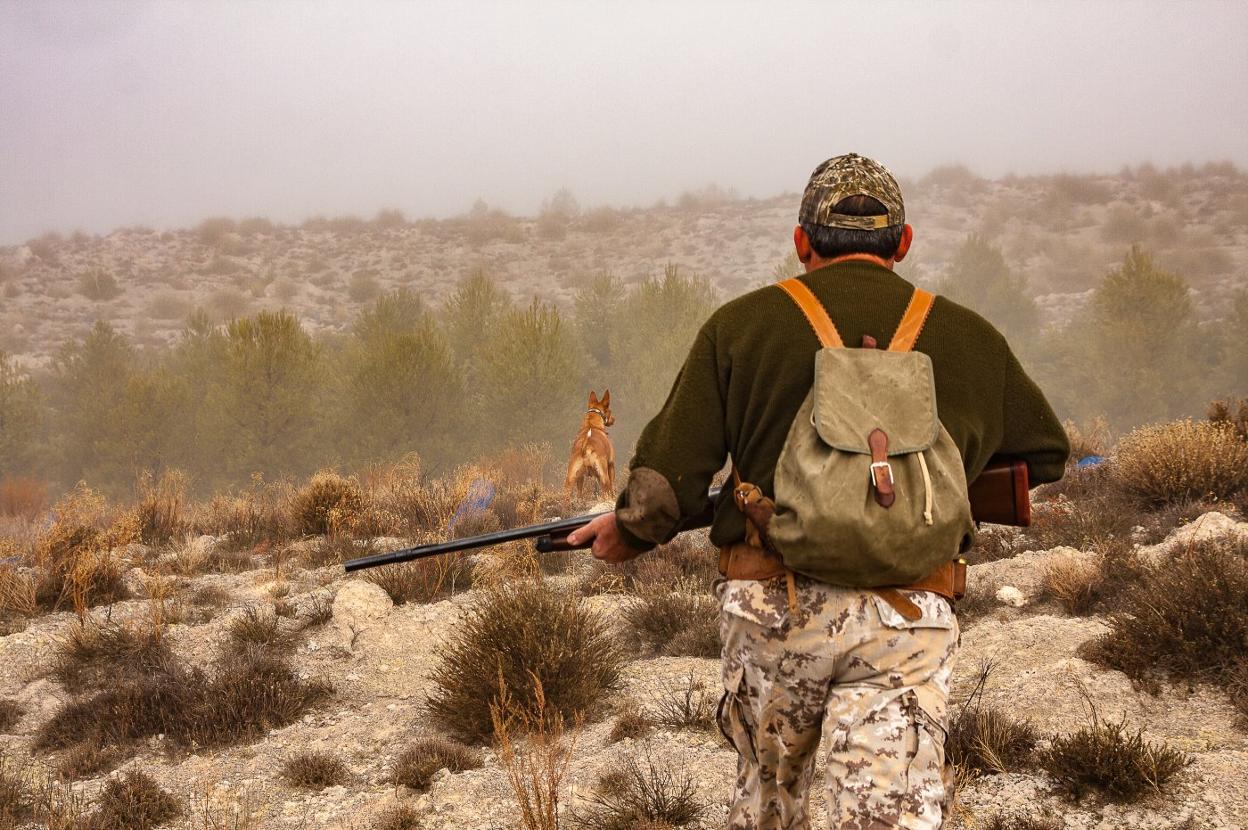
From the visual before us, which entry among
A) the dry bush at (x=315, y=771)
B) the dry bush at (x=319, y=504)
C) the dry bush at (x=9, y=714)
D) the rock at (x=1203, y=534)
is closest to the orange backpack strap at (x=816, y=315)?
→ the dry bush at (x=315, y=771)

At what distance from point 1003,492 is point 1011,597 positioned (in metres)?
5.24

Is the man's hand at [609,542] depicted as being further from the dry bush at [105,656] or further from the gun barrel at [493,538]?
the dry bush at [105,656]

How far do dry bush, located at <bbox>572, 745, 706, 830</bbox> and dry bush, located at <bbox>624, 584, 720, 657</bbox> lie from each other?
2.09 m

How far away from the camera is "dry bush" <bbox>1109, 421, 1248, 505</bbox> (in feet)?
28.2

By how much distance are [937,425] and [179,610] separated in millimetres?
7422

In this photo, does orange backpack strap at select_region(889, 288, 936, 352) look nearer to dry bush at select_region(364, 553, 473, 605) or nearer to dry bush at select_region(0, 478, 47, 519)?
dry bush at select_region(364, 553, 473, 605)

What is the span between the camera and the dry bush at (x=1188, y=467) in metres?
8.60

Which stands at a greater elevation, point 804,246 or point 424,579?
point 804,246

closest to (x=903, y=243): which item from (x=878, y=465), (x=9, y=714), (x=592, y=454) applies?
(x=878, y=465)

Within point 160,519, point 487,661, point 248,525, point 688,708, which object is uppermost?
point 487,661

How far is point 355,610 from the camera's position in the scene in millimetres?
7223

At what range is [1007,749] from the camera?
4.06 m

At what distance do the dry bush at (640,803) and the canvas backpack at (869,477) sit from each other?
2403mm

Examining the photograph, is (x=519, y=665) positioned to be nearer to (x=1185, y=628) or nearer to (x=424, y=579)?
(x=424, y=579)
